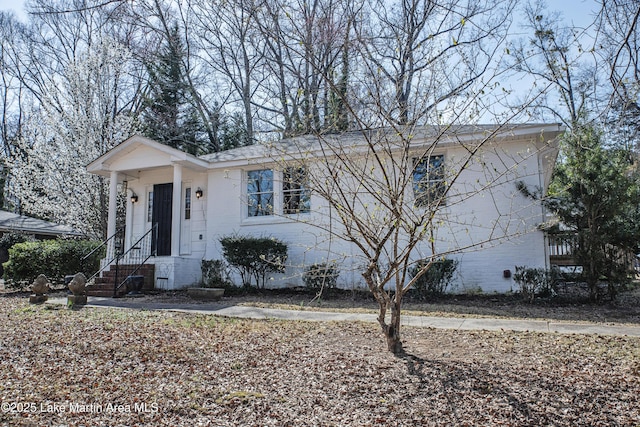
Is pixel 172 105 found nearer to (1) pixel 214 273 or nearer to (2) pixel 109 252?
(2) pixel 109 252

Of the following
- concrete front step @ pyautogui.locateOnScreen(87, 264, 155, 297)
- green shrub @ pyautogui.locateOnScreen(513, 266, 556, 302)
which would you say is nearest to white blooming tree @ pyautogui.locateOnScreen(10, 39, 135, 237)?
concrete front step @ pyautogui.locateOnScreen(87, 264, 155, 297)

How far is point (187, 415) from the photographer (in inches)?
139

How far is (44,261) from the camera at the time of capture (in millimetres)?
12555

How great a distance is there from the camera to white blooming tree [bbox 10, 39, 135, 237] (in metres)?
16.5

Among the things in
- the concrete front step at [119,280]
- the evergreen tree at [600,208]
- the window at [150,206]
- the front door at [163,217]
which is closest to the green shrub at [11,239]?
the window at [150,206]

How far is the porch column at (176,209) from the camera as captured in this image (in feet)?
40.0

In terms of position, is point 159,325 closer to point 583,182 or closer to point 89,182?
point 583,182

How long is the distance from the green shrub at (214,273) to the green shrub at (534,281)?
6885 mm

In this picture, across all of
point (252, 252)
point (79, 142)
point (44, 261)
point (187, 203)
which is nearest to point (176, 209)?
point (187, 203)

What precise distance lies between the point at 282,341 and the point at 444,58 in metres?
3.91

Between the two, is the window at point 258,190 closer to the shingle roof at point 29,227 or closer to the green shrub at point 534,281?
the green shrub at point 534,281

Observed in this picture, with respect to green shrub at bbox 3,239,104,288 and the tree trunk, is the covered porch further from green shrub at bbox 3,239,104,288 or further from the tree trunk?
the tree trunk

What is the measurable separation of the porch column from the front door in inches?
41.1

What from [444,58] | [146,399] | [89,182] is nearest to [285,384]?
[146,399]
